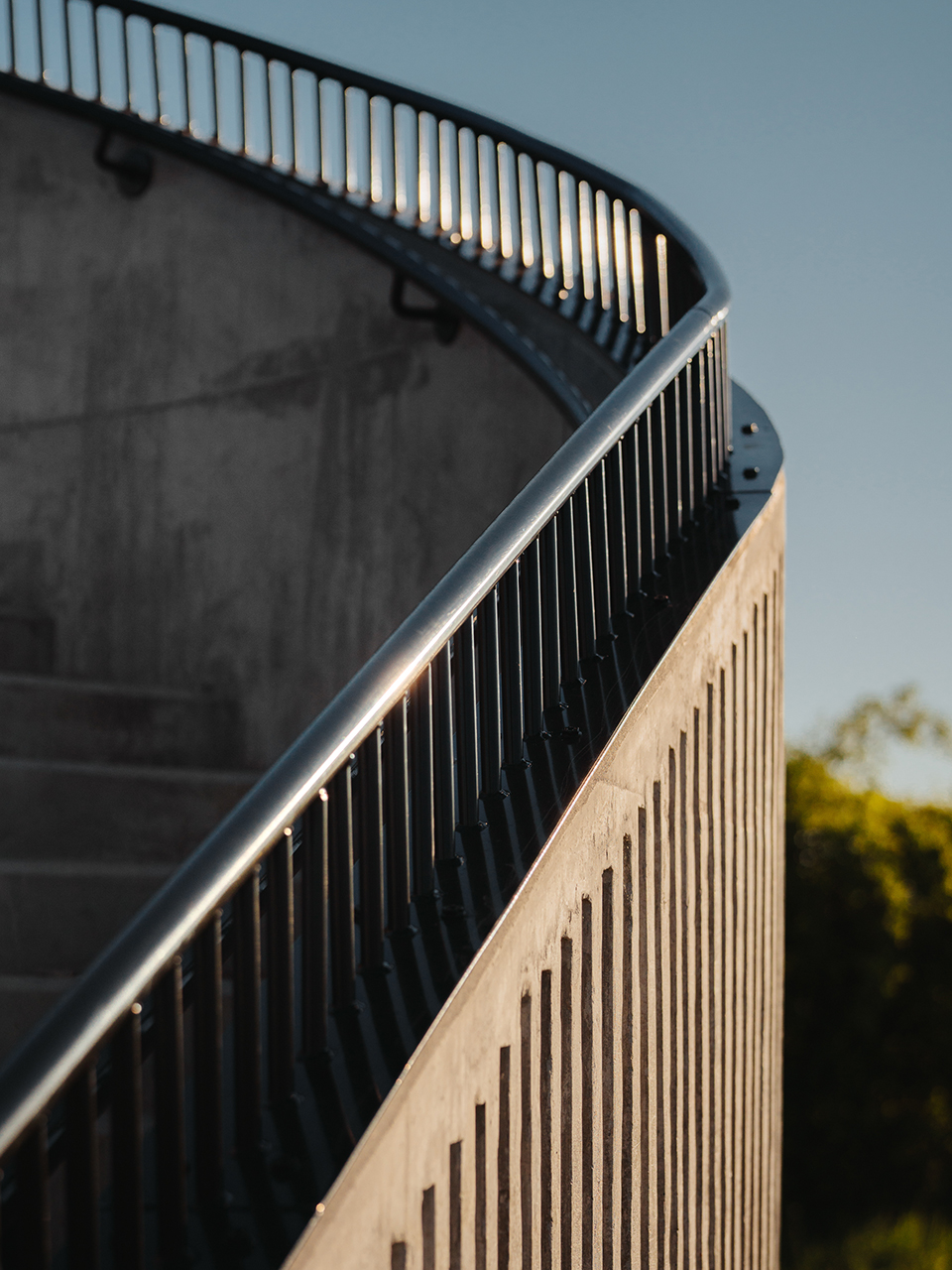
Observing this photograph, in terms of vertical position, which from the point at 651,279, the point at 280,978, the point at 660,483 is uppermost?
the point at 651,279

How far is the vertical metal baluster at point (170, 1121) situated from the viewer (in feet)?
5.92

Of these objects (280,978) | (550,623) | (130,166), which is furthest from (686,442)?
(130,166)

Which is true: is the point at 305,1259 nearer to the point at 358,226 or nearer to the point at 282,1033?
the point at 282,1033

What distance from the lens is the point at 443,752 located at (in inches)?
107

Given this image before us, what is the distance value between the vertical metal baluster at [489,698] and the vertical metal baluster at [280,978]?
887 mm

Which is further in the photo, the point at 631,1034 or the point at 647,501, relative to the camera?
the point at 647,501

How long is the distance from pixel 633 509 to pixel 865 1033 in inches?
654

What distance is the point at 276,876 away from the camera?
6.91 ft

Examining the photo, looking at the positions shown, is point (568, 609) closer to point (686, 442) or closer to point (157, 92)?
point (686, 442)

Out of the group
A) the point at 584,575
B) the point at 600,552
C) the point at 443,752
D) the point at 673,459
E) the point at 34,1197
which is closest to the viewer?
the point at 34,1197

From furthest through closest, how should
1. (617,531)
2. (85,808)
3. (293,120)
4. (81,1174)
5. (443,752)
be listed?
(293,120), (85,808), (617,531), (443,752), (81,1174)

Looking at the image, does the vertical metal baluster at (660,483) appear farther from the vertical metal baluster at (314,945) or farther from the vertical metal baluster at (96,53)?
the vertical metal baluster at (96,53)

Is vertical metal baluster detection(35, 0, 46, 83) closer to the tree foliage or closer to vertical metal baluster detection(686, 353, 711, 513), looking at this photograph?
vertical metal baluster detection(686, 353, 711, 513)

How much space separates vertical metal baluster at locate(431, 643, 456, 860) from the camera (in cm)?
269
